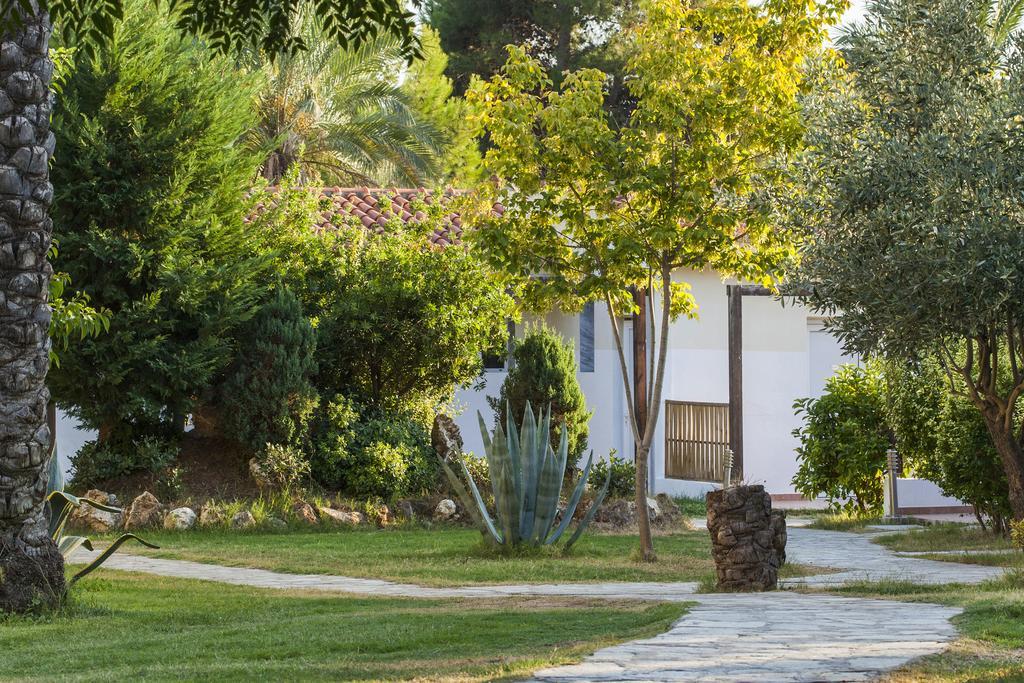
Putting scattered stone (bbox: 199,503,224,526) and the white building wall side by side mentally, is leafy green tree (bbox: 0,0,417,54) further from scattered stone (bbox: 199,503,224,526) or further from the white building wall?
the white building wall

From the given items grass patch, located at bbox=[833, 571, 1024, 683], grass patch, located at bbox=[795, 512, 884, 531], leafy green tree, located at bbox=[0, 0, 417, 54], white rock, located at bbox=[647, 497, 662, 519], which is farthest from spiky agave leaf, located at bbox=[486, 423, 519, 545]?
leafy green tree, located at bbox=[0, 0, 417, 54]

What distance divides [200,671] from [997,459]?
1094 cm

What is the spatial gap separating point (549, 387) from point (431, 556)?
6437mm

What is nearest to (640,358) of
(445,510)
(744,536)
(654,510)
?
(654,510)

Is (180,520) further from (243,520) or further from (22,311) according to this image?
(22,311)

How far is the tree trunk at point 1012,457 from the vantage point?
523 inches

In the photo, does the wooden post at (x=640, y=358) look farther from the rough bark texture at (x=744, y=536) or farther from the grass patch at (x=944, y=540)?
the rough bark texture at (x=744, y=536)

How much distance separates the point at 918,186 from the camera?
11383 mm

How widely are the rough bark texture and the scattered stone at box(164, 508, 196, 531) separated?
26.2ft

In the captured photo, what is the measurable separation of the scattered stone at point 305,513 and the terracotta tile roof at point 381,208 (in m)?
4.93

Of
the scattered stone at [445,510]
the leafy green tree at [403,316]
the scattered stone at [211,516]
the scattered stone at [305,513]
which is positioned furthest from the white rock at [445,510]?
the scattered stone at [211,516]

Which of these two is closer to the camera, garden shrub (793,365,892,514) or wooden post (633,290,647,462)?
garden shrub (793,365,892,514)

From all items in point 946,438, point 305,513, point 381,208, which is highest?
point 381,208

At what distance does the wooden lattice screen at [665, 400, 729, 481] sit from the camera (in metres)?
21.6
